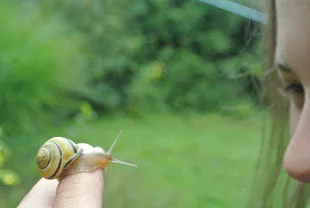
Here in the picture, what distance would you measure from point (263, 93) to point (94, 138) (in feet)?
6.52

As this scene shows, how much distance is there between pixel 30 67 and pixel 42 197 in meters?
1.91

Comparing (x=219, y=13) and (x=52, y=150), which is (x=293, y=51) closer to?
(x=52, y=150)

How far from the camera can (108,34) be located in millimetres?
4332

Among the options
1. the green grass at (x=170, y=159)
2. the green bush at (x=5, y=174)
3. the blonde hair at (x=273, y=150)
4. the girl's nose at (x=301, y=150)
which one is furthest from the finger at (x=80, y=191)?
the green grass at (x=170, y=159)

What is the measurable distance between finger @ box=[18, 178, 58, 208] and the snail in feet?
0.06

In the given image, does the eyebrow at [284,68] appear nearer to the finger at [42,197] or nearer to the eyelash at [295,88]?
the eyelash at [295,88]

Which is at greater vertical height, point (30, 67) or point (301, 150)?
point (301, 150)

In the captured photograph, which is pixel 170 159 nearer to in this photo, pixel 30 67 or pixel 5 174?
pixel 30 67

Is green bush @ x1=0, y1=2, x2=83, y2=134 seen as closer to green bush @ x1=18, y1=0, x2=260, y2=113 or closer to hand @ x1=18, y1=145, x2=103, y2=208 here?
green bush @ x1=18, y1=0, x2=260, y2=113

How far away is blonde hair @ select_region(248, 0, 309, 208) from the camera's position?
3.07 ft

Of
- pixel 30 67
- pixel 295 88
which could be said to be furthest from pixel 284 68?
pixel 30 67

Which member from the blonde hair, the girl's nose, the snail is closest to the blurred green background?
→ the blonde hair

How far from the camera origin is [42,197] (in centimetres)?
76

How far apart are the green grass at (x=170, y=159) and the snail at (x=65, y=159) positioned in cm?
96
